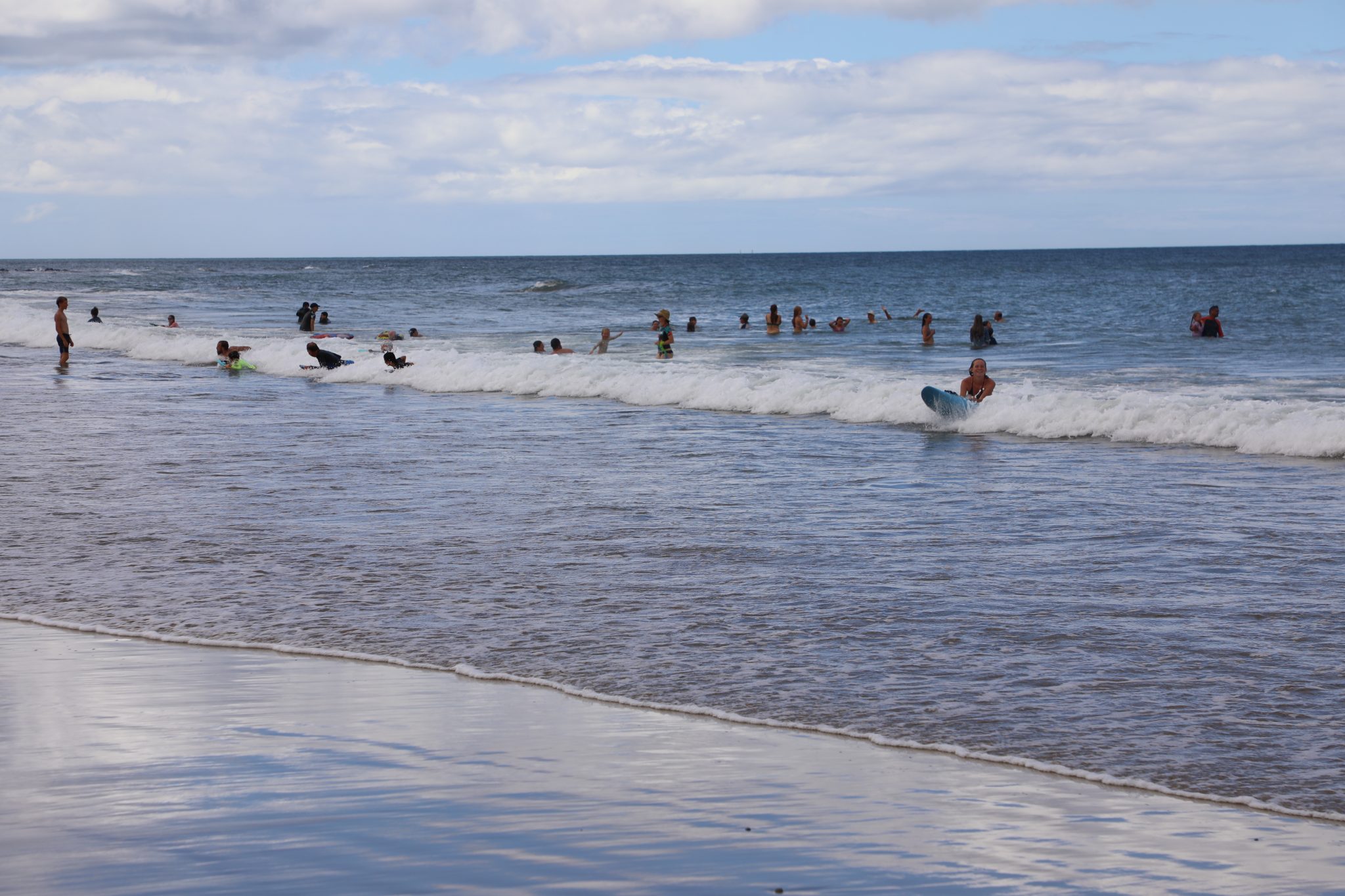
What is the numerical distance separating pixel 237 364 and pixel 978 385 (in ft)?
55.7

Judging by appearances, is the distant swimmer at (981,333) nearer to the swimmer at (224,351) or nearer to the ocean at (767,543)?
the ocean at (767,543)

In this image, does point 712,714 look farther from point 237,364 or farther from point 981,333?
point 981,333

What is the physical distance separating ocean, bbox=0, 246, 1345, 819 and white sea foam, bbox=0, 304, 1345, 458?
0.07 m

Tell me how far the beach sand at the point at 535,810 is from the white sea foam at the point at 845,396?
10.9 m

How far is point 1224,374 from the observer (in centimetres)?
2512

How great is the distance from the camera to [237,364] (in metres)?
27.9

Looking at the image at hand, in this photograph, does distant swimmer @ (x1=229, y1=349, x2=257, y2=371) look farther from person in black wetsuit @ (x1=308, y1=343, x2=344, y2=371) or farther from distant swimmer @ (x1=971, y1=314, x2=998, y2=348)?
distant swimmer @ (x1=971, y1=314, x2=998, y2=348)

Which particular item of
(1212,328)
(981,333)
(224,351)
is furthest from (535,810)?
(1212,328)

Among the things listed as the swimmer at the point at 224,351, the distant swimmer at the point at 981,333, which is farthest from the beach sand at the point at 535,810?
the distant swimmer at the point at 981,333

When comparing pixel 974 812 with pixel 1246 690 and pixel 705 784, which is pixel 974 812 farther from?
pixel 1246 690

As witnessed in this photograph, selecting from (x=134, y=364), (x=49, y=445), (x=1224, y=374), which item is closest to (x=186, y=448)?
(x=49, y=445)

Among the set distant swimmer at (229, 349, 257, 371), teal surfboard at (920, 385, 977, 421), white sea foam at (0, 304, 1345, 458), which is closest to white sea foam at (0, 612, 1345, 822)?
white sea foam at (0, 304, 1345, 458)

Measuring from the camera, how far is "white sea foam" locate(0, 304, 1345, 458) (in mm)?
14938

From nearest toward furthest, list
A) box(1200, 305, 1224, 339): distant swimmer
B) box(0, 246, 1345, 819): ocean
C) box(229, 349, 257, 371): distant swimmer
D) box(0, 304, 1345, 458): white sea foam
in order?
box(0, 246, 1345, 819): ocean
box(0, 304, 1345, 458): white sea foam
box(229, 349, 257, 371): distant swimmer
box(1200, 305, 1224, 339): distant swimmer
